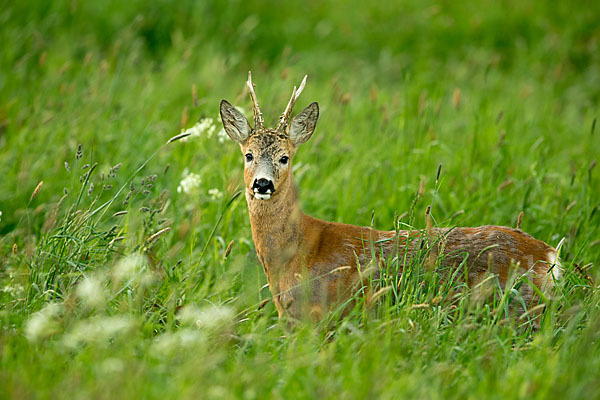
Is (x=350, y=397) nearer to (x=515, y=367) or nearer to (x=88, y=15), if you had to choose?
(x=515, y=367)

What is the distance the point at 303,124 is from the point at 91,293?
5.95 feet

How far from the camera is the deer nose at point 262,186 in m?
3.90

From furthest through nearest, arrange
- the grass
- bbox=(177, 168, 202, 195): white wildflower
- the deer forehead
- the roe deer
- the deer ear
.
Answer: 1. bbox=(177, 168, 202, 195): white wildflower
2. the deer ear
3. the deer forehead
4. the roe deer
5. the grass

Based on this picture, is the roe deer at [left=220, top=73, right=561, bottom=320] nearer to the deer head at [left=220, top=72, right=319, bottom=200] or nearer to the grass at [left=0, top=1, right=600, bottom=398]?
the deer head at [left=220, top=72, right=319, bottom=200]

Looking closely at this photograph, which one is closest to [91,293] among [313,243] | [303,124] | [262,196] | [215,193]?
[262,196]

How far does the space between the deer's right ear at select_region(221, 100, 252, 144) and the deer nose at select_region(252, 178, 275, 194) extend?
525 mm

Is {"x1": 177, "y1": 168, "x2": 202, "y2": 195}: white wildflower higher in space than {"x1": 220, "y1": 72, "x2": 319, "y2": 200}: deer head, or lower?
lower

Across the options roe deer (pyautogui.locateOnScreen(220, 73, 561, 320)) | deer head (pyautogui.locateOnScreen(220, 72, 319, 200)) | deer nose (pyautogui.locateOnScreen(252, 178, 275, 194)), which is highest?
deer head (pyautogui.locateOnScreen(220, 72, 319, 200))

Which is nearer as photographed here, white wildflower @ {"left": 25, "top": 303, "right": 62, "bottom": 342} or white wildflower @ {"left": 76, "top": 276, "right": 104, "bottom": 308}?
white wildflower @ {"left": 25, "top": 303, "right": 62, "bottom": 342}

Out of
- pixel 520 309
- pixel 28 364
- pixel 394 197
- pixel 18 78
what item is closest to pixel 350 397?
pixel 28 364

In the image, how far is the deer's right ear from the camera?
171 inches

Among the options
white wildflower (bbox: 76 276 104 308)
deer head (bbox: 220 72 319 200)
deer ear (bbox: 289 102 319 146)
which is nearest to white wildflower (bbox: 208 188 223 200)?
deer head (bbox: 220 72 319 200)

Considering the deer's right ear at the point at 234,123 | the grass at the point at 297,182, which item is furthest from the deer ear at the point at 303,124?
the grass at the point at 297,182

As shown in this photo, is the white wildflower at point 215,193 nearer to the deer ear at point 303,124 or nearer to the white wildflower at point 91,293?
the deer ear at point 303,124
